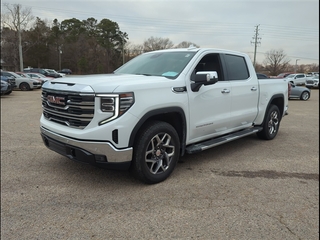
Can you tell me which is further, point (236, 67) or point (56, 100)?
point (236, 67)

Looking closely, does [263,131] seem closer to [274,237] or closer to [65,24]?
[274,237]

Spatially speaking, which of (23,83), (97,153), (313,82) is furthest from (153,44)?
(313,82)

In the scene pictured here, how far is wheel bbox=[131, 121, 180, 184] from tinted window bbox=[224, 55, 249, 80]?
1.88 m

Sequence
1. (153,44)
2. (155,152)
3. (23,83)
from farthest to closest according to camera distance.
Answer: (23,83) → (153,44) → (155,152)

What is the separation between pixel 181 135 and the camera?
4.06 metres

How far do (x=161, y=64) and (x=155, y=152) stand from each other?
1.57 meters

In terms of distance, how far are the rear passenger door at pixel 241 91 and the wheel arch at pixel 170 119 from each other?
1.29 m

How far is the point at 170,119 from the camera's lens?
399 centimetres

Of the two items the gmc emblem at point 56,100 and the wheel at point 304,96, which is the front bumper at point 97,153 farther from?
the wheel at point 304,96

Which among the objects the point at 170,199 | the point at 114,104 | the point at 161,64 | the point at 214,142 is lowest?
the point at 170,199

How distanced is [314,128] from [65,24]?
7.45m

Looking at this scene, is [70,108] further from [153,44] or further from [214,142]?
[153,44]

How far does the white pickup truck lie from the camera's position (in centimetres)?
317

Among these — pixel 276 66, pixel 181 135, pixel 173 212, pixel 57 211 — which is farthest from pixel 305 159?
pixel 276 66
